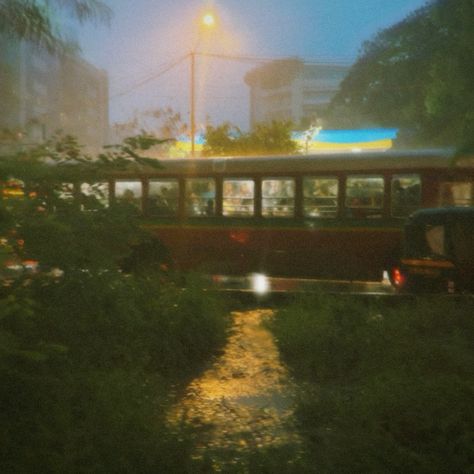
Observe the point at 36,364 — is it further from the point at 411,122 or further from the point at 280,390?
the point at 411,122

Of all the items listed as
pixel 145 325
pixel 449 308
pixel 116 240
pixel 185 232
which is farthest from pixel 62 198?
pixel 185 232

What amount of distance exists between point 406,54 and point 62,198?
Result: 87.2 ft

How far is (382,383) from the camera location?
5.21 m

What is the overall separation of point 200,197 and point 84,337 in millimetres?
8957

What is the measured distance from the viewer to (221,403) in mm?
6047

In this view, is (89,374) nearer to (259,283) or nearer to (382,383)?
(382,383)

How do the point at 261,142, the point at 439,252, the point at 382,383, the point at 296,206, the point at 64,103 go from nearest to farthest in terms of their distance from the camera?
the point at 382,383, the point at 439,252, the point at 296,206, the point at 261,142, the point at 64,103

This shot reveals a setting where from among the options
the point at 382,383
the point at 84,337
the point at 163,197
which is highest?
the point at 163,197

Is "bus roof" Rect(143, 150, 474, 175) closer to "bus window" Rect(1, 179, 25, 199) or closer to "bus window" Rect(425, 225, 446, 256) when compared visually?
"bus window" Rect(425, 225, 446, 256)

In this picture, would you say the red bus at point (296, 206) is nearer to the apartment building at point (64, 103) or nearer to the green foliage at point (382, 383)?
the green foliage at point (382, 383)

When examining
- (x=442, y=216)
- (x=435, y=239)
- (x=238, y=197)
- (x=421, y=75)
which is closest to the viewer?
(x=435, y=239)

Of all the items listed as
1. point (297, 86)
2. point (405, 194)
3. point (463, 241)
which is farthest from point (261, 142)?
point (297, 86)

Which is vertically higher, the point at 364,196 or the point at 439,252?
the point at 364,196

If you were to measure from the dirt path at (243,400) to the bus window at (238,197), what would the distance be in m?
5.82
